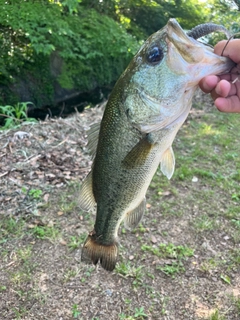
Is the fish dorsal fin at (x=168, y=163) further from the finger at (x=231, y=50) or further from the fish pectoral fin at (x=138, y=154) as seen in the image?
the finger at (x=231, y=50)

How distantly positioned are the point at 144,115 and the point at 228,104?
1.88ft

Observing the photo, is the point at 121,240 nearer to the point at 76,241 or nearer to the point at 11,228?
the point at 76,241

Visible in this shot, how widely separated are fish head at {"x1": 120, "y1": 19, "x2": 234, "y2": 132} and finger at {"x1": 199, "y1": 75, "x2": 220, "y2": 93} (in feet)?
0.15

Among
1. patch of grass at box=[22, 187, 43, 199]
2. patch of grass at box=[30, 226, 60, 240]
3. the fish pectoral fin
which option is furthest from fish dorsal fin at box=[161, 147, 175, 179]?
patch of grass at box=[22, 187, 43, 199]

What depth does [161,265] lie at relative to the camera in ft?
10.4

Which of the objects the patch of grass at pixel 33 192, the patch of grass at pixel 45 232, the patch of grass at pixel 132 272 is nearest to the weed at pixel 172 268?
the patch of grass at pixel 132 272

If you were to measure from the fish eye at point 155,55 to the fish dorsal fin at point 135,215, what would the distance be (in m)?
0.75

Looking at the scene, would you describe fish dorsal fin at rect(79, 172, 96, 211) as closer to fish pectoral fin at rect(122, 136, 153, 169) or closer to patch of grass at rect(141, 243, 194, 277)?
fish pectoral fin at rect(122, 136, 153, 169)

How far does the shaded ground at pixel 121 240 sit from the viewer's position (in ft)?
9.20

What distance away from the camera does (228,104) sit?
1.91m

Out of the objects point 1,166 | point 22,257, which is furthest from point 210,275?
point 1,166

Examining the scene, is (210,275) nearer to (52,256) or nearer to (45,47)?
(52,256)

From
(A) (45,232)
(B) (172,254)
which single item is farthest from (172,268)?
(A) (45,232)

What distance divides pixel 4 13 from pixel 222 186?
5.00 m
